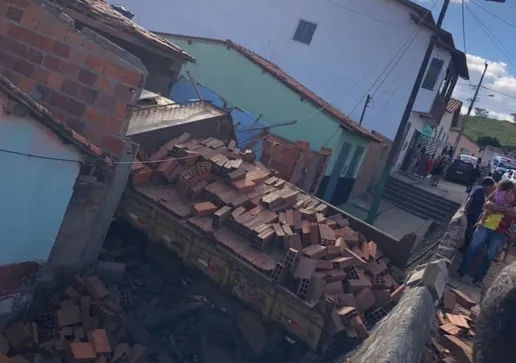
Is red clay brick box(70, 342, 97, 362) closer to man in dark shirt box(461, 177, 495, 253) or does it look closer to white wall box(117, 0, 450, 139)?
man in dark shirt box(461, 177, 495, 253)

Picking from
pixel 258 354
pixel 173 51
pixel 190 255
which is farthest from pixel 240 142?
pixel 258 354

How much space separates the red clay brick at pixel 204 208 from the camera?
24.4 feet

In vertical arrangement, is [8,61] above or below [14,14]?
below

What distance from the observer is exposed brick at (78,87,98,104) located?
658 cm

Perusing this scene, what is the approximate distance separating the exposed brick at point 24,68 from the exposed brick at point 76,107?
27.3 inches

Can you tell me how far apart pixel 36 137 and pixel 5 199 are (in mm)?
786

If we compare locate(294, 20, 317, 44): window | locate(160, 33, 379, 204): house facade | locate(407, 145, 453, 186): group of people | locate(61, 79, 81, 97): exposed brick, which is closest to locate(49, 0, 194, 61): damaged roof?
locate(61, 79, 81, 97): exposed brick

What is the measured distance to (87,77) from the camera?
257 inches

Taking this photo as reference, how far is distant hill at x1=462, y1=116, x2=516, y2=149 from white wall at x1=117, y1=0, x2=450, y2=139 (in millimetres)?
49505

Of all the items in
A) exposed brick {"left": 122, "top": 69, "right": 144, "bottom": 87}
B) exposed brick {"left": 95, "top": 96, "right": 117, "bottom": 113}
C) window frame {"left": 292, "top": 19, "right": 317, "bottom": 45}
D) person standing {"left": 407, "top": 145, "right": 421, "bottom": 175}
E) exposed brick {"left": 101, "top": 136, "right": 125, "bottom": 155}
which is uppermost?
window frame {"left": 292, "top": 19, "right": 317, "bottom": 45}

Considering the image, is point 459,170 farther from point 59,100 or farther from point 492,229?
point 59,100

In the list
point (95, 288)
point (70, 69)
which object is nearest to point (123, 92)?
point (70, 69)

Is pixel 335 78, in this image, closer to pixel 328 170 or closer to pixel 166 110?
pixel 328 170

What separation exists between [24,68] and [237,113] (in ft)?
29.9
